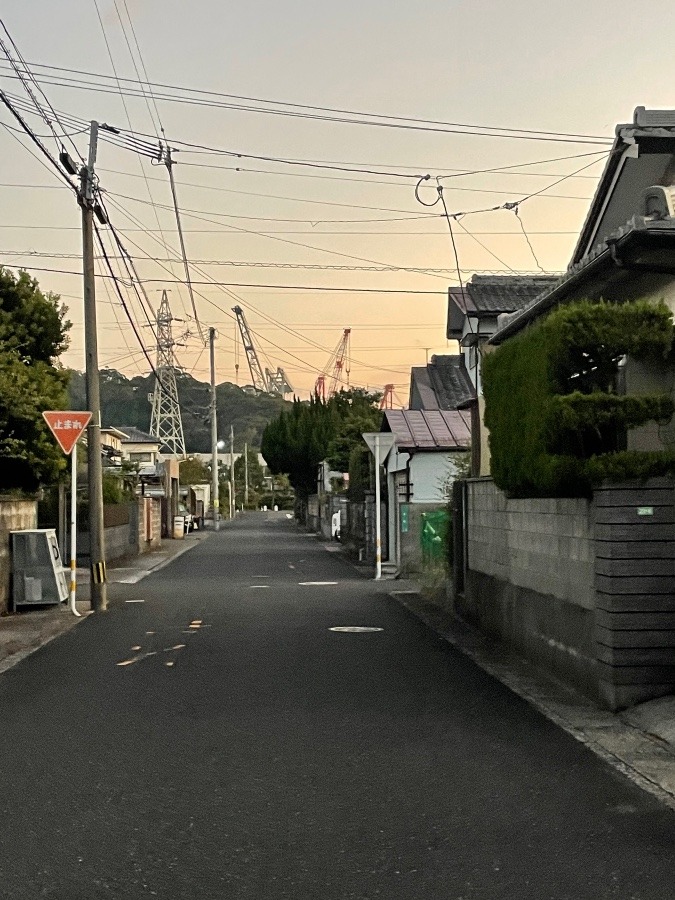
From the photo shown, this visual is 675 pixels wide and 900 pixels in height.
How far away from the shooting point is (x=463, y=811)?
6.31 metres

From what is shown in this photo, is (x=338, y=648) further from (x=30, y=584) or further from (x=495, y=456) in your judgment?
(x=30, y=584)

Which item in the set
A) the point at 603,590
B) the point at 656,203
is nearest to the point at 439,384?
the point at 656,203

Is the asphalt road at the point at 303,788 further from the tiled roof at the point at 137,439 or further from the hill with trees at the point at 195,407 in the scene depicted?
the hill with trees at the point at 195,407

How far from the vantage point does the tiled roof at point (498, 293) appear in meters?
23.3

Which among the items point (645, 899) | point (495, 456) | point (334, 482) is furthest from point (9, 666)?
point (334, 482)

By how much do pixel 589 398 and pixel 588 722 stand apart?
2.71 meters

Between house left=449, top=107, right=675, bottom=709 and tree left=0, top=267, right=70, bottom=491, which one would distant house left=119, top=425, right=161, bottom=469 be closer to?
tree left=0, top=267, right=70, bottom=491

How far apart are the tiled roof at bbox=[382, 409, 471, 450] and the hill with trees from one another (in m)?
72.6

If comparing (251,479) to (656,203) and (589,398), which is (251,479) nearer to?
(656,203)

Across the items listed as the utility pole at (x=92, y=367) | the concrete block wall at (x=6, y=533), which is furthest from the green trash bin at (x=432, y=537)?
the concrete block wall at (x=6, y=533)

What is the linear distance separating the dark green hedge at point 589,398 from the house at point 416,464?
18.6 meters

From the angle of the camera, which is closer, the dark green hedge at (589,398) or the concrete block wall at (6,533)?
the dark green hedge at (589,398)

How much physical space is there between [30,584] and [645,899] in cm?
1560

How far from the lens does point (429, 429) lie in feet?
108
